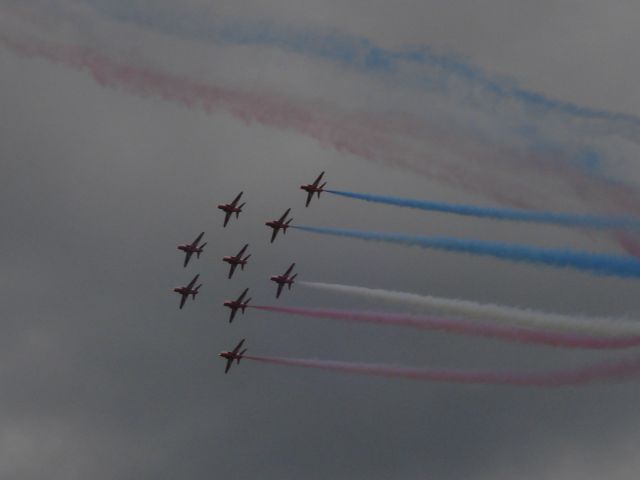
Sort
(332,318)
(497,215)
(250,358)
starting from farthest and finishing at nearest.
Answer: (250,358)
(332,318)
(497,215)

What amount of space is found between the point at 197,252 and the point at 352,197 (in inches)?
1071

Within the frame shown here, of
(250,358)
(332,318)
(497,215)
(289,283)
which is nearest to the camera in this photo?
(497,215)

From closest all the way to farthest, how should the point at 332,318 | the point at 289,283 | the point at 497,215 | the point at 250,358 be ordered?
1. the point at 497,215
2. the point at 332,318
3. the point at 250,358
4. the point at 289,283

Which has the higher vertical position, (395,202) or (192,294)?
(192,294)

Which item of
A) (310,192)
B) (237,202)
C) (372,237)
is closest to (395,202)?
(372,237)

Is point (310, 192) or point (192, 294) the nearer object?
point (310, 192)

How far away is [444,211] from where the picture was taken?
77.8 meters

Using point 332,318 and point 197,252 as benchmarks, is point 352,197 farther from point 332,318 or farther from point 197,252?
point 197,252

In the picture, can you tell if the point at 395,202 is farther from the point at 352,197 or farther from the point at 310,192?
the point at 310,192

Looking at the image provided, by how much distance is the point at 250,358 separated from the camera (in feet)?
309

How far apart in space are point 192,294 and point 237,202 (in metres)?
10.4

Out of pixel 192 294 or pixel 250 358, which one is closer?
pixel 250 358

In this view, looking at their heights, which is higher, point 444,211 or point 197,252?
point 197,252

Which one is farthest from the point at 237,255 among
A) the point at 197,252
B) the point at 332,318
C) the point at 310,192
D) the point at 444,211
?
the point at 444,211
